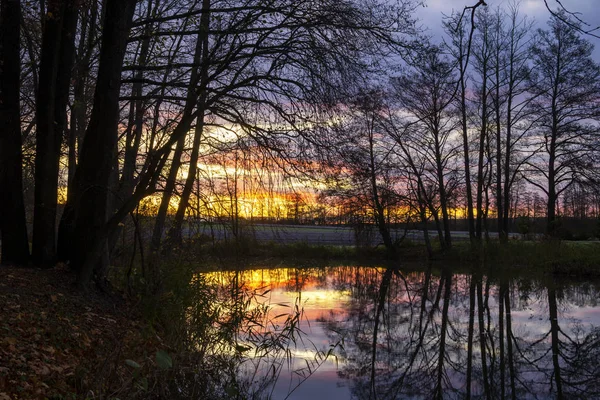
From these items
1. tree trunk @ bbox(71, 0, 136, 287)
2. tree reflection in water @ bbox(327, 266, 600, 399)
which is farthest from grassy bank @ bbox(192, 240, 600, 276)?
tree trunk @ bbox(71, 0, 136, 287)

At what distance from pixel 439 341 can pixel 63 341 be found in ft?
24.1

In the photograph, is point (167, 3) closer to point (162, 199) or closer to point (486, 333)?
point (162, 199)

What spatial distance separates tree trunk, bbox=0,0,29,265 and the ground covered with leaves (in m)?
0.66

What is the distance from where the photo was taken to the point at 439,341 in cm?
1177

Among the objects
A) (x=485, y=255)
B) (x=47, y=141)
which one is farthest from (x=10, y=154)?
(x=485, y=255)

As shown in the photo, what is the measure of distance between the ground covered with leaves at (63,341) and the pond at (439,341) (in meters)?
2.20

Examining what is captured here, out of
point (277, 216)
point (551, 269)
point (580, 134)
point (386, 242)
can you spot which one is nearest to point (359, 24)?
point (277, 216)

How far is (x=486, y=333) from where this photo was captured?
12469 mm

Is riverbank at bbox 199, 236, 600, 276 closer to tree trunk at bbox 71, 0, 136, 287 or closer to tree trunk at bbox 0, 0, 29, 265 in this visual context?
tree trunk at bbox 71, 0, 136, 287

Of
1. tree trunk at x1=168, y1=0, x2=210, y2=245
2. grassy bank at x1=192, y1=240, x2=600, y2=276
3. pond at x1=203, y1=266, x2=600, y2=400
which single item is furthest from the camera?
grassy bank at x1=192, y1=240, x2=600, y2=276

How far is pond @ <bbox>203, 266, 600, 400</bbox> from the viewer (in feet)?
28.7

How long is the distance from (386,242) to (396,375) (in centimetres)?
2183

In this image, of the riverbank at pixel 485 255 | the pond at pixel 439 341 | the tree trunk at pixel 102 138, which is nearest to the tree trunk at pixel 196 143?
the tree trunk at pixel 102 138

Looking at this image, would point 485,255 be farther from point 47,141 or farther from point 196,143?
point 47,141
